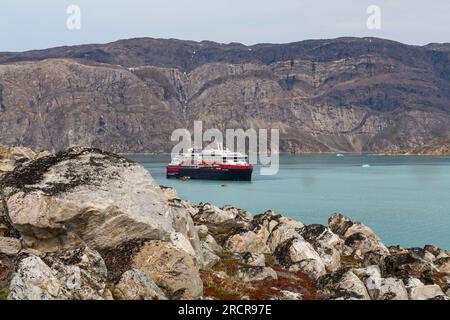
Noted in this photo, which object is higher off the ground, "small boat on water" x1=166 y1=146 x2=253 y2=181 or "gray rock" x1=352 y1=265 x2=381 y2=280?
"gray rock" x1=352 y1=265 x2=381 y2=280

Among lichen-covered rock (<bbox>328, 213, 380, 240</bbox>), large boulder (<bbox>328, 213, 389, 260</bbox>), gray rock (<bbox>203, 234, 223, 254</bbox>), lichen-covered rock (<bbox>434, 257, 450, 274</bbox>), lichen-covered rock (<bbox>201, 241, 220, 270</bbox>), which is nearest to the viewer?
lichen-covered rock (<bbox>201, 241, 220, 270</bbox>)

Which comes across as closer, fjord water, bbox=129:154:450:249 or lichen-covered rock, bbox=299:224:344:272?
lichen-covered rock, bbox=299:224:344:272

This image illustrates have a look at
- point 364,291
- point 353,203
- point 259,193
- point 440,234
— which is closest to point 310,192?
point 259,193

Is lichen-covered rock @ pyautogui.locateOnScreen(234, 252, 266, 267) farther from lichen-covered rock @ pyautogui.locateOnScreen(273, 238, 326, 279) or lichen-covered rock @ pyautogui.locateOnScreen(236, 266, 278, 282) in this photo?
A: lichen-covered rock @ pyautogui.locateOnScreen(236, 266, 278, 282)

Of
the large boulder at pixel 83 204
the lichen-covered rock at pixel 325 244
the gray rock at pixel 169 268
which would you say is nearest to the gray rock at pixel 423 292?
the lichen-covered rock at pixel 325 244

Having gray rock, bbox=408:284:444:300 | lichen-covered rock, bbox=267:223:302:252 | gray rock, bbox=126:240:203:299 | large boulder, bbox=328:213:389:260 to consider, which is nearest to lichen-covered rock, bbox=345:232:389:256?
large boulder, bbox=328:213:389:260
